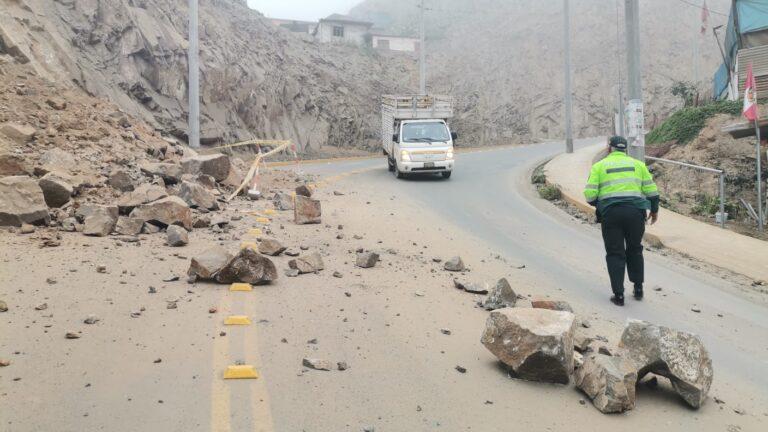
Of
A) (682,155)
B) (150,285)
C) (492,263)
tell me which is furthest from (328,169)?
(150,285)

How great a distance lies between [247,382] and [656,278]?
6633mm

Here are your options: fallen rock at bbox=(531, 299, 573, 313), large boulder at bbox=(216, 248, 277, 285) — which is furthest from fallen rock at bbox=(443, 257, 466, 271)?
large boulder at bbox=(216, 248, 277, 285)

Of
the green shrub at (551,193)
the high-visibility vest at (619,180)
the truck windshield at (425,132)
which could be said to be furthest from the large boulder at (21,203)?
the truck windshield at (425,132)

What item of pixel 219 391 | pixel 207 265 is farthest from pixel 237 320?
pixel 219 391

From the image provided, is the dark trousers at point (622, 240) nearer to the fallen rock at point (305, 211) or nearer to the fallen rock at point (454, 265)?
the fallen rock at point (454, 265)

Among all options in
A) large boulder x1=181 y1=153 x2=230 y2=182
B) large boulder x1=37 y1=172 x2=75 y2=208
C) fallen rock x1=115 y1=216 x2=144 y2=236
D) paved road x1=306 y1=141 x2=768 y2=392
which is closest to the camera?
paved road x1=306 y1=141 x2=768 y2=392

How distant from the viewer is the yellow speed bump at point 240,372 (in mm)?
4637

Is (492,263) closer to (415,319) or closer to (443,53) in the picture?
(415,319)

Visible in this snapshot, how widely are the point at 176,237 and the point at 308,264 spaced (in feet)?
6.33

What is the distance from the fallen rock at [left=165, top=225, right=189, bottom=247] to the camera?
852 centimetres

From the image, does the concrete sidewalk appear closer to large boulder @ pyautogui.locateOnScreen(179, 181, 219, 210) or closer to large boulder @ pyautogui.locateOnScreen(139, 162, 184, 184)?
large boulder @ pyautogui.locateOnScreen(179, 181, 219, 210)

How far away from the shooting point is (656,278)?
30.2ft

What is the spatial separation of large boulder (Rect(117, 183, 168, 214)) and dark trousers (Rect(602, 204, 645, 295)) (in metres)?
6.29

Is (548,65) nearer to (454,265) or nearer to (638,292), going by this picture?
(454,265)
